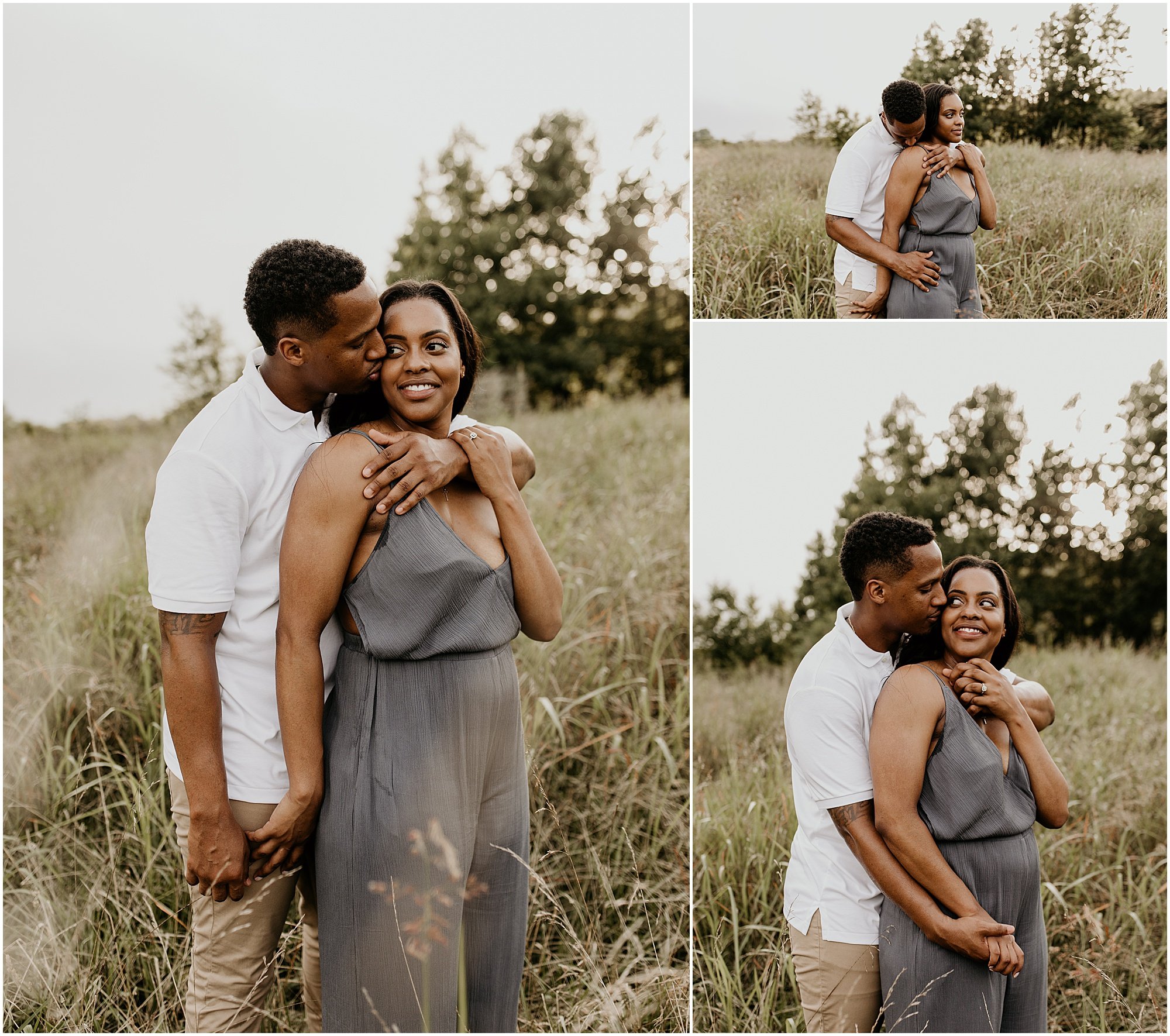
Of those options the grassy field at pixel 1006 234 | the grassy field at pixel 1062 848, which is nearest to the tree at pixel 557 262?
the grassy field at pixel 1006 234

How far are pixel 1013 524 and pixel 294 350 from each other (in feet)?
7.77

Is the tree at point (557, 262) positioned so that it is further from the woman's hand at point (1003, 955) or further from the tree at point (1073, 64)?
the woman's hand at point (1003, 955)

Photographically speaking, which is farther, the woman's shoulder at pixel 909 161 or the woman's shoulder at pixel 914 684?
the woman's shoulder at pixel 909 161

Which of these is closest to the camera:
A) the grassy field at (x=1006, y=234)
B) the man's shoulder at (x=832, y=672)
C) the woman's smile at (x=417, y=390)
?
the woman's smile at (x=417, y=390)

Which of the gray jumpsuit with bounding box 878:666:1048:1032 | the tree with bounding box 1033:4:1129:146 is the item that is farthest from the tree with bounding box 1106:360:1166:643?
the gray jumpsuit with bounding box 878:666:1048:1032

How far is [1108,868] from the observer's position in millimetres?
2768

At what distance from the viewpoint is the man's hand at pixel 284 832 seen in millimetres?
1757

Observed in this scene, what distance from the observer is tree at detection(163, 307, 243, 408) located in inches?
142

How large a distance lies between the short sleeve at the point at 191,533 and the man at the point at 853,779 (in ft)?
4.47

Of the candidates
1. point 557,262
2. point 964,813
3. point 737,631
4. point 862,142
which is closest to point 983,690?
point 964,813

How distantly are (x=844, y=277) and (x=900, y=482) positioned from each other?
2.43ft

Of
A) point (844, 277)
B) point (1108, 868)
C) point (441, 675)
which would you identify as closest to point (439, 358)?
point (441, 675)

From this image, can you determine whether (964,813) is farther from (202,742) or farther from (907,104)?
(907,104)

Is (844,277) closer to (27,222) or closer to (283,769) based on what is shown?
(283,769)
